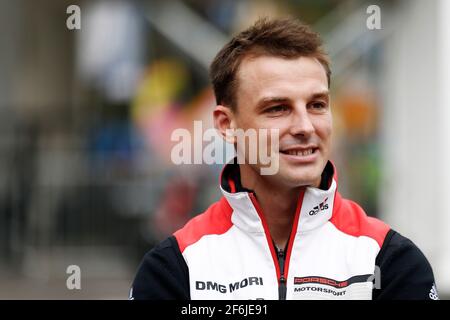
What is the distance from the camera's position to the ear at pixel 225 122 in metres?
3.95

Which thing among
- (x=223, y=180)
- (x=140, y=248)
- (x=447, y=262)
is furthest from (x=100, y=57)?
(x=223, y=180)

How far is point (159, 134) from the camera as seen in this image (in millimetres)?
14656

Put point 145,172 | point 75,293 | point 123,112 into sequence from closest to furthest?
point 75,293 → point 145,172 → point 123,112

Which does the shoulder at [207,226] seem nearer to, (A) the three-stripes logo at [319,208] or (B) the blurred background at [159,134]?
(A) the three-stripes logo at [319,208]

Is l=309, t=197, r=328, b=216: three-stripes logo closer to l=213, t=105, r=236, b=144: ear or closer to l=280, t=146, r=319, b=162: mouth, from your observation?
l=280, t=146, r=319, b=162: mouth

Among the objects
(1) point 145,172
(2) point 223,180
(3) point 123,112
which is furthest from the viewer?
(3) point 123,112

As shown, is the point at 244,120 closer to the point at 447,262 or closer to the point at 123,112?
the point at 447,262

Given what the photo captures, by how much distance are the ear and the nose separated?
1.29 feet

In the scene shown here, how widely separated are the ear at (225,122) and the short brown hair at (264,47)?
3 centimetres

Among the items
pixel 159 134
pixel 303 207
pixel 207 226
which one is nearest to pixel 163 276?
pixel 207 226

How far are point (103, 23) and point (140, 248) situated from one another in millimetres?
4079

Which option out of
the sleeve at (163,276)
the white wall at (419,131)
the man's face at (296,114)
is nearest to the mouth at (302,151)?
the man's face at (296,114)

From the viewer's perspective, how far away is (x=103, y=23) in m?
15.5
